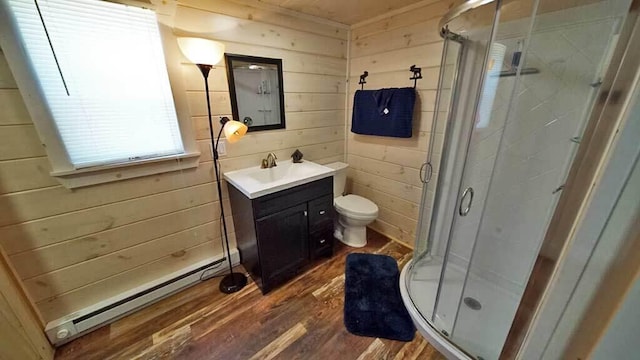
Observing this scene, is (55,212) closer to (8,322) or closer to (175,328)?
(8,322)

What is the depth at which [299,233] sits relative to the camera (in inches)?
71.6

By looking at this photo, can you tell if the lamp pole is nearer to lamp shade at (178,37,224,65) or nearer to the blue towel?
lamp shade at (178,37,224,65)

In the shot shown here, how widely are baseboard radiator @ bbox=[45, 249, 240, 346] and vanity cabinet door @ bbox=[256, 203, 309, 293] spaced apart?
0.51 metres

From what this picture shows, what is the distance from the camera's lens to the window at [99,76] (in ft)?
3.67

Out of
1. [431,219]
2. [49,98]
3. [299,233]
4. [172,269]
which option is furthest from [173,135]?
[431,219]

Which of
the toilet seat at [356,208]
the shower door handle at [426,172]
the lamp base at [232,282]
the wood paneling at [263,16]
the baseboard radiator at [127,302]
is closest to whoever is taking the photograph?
the baseboard radiator at [127,302]

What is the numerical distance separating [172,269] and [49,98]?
4.13ft

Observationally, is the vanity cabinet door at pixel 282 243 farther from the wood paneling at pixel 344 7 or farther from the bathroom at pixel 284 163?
the wood paneling at pixel 344 7

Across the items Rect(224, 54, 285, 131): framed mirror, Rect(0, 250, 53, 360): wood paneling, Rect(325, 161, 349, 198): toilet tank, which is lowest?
Rect(0, 250, 53, 360): wood paneling

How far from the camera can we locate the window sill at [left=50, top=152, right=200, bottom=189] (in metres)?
1.28

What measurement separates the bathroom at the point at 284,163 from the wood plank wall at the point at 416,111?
0.6 inches

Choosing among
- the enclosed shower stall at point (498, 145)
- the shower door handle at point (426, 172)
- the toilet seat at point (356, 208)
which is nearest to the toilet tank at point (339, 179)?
the toilet seat at point (356, 208)

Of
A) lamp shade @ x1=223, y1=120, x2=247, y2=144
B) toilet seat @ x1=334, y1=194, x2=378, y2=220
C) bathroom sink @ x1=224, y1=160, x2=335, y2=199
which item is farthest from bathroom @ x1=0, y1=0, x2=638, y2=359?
toilet seat @ x1=334, y1=194, x2=378, y2=220

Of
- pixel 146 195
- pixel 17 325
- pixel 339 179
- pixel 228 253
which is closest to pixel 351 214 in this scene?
pixel 339 179
